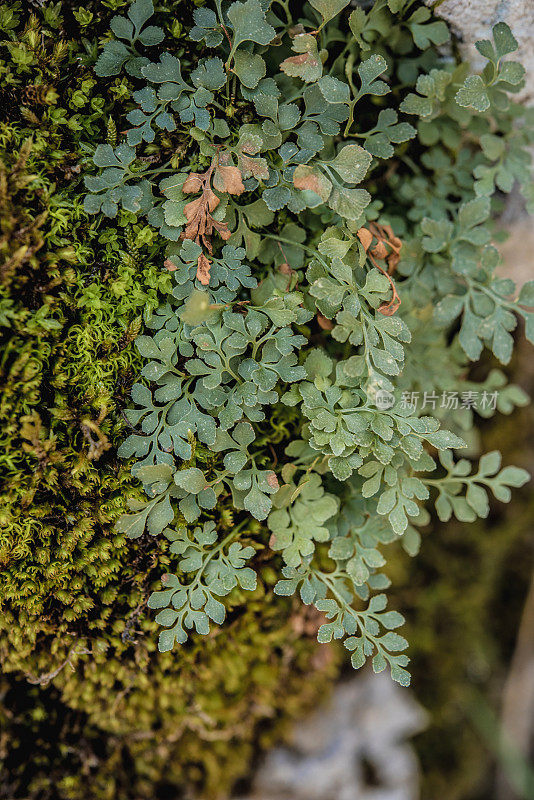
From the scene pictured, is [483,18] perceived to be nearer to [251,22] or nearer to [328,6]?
[328,6]

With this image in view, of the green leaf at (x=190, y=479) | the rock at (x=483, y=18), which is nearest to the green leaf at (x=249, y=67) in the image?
the rock at (x=483, y=18)

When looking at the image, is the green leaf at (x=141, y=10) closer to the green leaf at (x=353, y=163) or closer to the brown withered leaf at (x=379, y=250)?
the green leaf at (x=353, y=163)

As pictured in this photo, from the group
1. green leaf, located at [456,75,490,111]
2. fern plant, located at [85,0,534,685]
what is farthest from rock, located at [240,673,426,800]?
green leaf, located at [456,75,490,111]

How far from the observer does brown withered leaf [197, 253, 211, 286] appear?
1517 mm

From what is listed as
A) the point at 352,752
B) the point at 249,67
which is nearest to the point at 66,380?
the point at 249,67

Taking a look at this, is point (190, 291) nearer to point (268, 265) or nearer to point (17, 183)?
point (268, 265)

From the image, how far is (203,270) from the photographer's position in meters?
1.52

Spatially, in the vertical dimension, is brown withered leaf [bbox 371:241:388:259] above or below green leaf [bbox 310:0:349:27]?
below

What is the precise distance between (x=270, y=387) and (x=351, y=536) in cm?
58

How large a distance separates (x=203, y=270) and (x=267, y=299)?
21 centimetres

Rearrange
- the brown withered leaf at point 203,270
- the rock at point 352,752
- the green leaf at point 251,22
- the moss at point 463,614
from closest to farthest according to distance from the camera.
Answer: the green leaf at point 251,22, the brown withered leaf at point 203,270, the rock at point 352,752, the moss at point 463,614

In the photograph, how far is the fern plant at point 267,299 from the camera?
58.7 inches

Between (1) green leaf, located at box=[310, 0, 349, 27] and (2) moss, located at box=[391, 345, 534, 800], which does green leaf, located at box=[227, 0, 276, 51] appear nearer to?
(1) green leaf, located at box=[310, 0, 349, 27]

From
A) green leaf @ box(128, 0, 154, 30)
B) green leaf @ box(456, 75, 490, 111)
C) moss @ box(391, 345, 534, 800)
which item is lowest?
moss @ box(391, 345, 534, 800)
